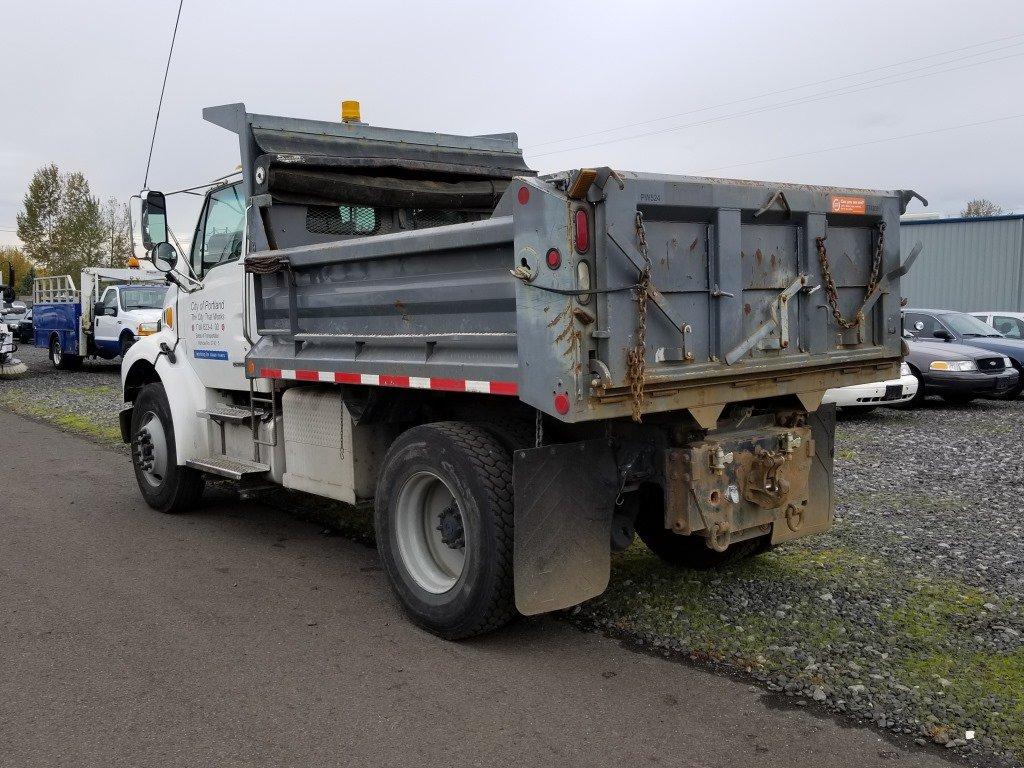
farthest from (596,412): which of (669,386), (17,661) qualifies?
(17,661)

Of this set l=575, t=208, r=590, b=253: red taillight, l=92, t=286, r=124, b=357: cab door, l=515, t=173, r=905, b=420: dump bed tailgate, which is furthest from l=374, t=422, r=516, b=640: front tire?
l=92, t=286, r=124, b=357: cab door

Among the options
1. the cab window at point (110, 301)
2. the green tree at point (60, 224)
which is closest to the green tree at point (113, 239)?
the green tree at point (60, 224)

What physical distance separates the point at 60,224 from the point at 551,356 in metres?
60.9

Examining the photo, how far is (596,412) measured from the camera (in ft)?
13.0

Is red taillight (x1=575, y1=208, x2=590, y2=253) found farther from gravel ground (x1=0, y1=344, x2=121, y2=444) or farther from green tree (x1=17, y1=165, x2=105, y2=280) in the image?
green tree (x1=17, y1=165, x2=105, y2=280)

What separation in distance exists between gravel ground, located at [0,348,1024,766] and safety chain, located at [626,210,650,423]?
1395 millimetres

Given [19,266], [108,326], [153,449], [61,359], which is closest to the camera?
[153,449]

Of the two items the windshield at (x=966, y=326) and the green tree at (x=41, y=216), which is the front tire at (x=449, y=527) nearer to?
the windshield at (x=966, y=326)

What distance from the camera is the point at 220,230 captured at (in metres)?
6.93

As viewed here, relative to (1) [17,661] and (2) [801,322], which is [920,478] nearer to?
(2) [801,322]

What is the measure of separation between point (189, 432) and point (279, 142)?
2.40 meters

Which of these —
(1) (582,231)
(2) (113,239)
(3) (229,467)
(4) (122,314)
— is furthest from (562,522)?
(2) (113,239)

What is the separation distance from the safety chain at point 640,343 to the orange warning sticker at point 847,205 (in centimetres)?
145

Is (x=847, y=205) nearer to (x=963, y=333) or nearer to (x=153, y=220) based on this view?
(x=153, y=220)
